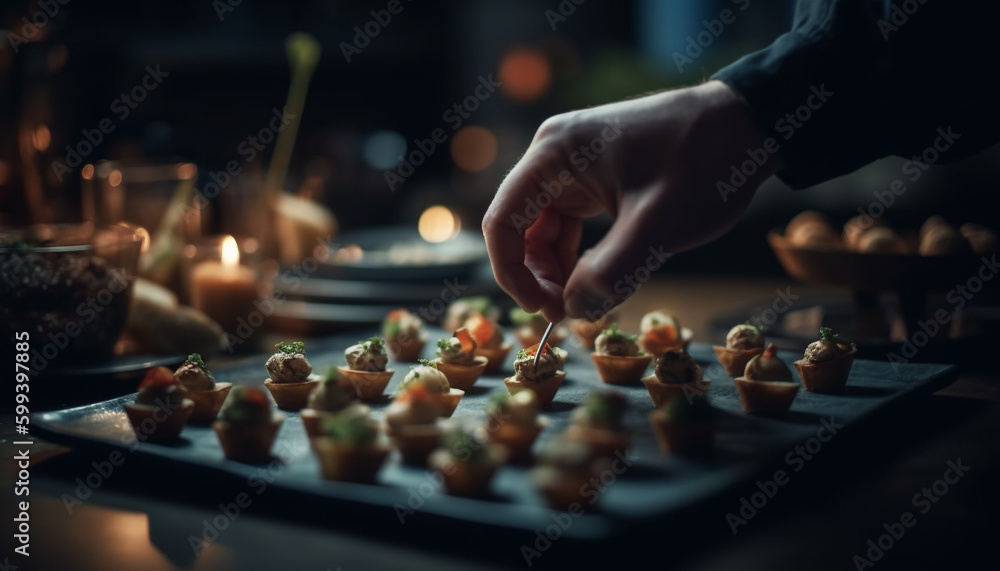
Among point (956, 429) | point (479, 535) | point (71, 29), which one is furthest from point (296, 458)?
point (71, 29)

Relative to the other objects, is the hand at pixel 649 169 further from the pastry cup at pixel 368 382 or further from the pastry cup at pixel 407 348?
the pastry cup at pixel 407 348

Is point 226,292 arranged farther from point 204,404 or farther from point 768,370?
point 768,370

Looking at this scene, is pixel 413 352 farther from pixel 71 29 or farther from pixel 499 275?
pixel 71 29
